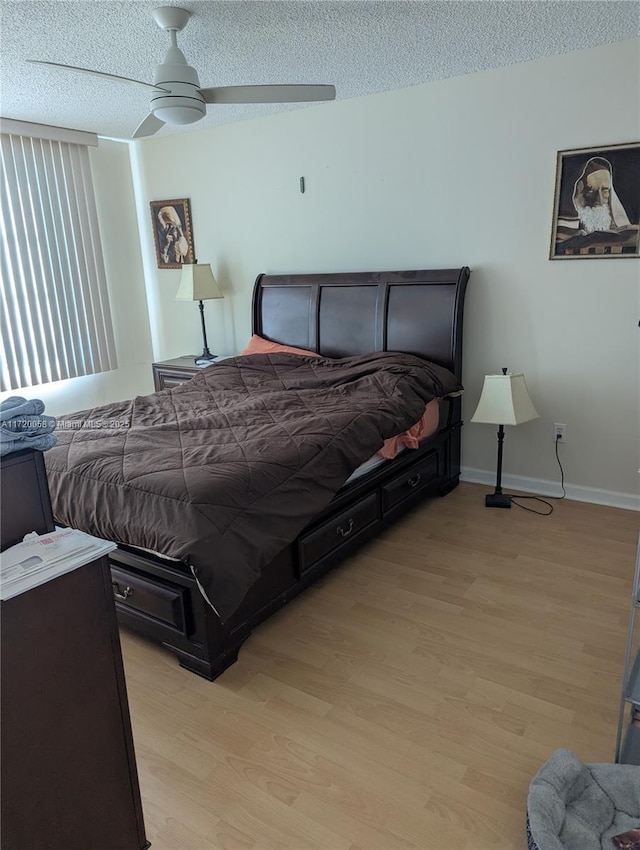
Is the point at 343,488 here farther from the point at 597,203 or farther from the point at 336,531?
the point at 597,203

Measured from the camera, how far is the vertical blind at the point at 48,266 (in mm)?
4090

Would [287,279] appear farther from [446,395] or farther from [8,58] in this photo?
[8,58]

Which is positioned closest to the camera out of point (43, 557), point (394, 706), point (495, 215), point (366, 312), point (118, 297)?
point (43, 557)

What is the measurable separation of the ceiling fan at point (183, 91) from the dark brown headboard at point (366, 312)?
4.21ft

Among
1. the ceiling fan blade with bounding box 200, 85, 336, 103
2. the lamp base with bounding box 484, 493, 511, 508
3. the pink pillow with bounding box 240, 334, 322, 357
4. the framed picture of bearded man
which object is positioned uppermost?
the ceiling fan blade with bounding box 200, 85, 336, 103

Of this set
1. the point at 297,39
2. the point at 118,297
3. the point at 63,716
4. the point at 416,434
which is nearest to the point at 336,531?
the point at 416,434

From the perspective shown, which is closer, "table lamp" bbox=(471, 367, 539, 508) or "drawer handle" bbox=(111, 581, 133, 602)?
"drawer handle" bbox=(111, 581, 133, 602)

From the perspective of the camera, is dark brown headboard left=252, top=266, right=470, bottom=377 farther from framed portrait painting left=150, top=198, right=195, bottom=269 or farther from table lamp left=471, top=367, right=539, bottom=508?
framed portrait painting left=150, top=198, right=195, bottom=269

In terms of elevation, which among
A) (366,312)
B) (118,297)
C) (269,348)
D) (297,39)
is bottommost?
(269,348)

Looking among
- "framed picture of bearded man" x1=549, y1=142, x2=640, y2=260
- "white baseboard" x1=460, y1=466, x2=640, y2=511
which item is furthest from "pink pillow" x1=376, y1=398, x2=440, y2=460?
"framed picture of bearded man" x1=549, y1=142, x2=640, y2=260

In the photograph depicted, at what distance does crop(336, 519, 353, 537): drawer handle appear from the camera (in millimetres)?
2561

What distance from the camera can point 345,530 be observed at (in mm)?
2611

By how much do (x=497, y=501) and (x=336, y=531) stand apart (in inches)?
49.3

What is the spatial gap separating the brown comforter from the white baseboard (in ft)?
2.33
